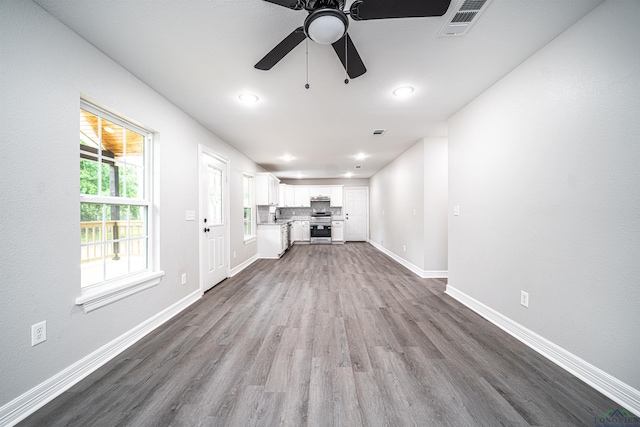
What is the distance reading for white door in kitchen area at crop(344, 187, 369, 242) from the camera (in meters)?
8.90

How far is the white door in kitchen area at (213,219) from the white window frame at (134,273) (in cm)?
82

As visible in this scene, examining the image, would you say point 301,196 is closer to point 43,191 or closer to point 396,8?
point 43,191

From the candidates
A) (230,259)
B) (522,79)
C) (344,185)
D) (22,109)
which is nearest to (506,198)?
(522,79)

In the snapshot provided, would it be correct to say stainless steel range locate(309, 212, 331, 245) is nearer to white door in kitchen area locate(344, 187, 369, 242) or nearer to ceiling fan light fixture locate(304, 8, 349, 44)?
white door in kitchen area locate(344, 187, 369, 242)

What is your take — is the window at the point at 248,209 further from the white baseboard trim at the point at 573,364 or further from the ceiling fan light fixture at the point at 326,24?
the white baseboard trim at the point at 573,364

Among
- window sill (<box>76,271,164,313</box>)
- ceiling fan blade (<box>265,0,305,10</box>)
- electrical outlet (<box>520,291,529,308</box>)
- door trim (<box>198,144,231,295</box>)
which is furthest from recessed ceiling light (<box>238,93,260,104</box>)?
electrical outlet (<box>520,291,529,308</box>)

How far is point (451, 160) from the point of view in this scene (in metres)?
3.21

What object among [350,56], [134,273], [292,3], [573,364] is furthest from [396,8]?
[134,273]

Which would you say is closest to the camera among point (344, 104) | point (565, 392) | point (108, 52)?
point (565, 392)

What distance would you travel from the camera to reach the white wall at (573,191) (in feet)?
4.52

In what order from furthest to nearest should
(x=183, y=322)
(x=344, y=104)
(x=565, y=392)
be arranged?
(x=344, y=104)
(x=183, y=322)
(x=565, y=392)

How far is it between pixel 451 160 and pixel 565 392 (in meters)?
2.55

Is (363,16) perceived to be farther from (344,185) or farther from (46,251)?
(344,185)

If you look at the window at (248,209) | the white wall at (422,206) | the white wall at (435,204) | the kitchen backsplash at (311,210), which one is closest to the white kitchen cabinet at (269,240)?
the window at (248,209)
